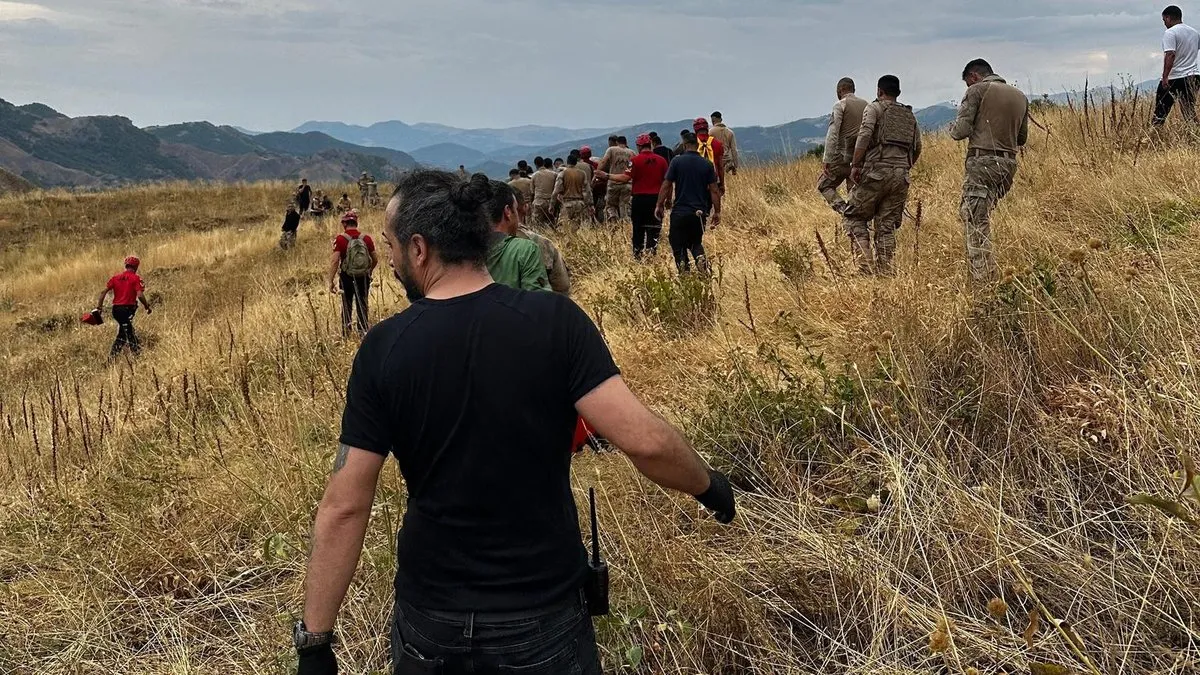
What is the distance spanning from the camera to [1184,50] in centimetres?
713

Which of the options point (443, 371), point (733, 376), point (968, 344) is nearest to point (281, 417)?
point (733, 376)

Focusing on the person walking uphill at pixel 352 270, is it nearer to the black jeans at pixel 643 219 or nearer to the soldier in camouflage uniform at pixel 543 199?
the black jeans at pixel 643 219

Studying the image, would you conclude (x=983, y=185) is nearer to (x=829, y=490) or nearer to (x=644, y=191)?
(x=829, y=490)

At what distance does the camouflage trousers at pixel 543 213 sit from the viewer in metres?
12.5

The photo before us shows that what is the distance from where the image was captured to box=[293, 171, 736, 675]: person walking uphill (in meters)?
1.70

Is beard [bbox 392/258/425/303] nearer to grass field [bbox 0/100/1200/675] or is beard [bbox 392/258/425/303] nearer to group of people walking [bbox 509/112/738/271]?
grass field [bbox 0/100/1200/675]

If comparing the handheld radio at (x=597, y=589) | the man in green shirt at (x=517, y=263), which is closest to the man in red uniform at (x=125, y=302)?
the man in green shirt at (x=517, y=263)

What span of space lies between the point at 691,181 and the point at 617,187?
431cm

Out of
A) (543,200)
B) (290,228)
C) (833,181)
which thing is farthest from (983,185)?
(290,228)

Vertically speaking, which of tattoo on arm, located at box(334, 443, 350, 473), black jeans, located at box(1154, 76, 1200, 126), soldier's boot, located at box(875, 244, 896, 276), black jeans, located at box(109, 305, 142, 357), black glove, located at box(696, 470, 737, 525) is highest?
black jeans, located at box(1154, 76, 1200, 126)

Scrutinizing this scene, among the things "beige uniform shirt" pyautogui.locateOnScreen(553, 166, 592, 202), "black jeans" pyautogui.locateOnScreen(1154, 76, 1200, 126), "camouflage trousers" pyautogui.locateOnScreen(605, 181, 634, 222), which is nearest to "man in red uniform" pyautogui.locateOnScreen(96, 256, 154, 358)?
"beige uniform shirt" pyautogui.locateOnScreen(553, 166, 592, 202)

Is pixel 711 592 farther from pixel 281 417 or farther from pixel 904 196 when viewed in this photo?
pixel 904 196

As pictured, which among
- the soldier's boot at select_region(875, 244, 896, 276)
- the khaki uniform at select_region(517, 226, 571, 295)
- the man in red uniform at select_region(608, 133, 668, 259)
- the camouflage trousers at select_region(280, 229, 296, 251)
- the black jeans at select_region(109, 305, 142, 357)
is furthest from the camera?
the camouflage trousers at select_region(280, 229, 296, 251)

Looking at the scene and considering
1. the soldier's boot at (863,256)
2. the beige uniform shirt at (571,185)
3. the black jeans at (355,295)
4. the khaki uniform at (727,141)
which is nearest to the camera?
the soldier's boot at (863,256)
